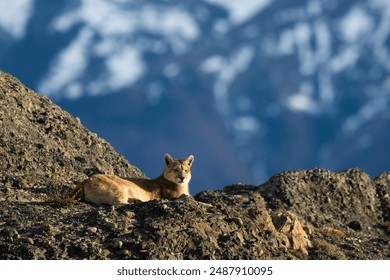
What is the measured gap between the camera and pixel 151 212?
710 inches

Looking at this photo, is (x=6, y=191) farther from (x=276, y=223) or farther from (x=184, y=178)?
(x=276, y=223)

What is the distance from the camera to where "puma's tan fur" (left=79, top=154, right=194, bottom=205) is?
68.6 feet

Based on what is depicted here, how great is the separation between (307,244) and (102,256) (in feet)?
22.4

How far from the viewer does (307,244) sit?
20.9 m

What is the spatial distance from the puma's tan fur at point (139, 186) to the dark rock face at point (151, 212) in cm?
52

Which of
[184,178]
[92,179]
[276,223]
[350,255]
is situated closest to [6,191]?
[92,179]

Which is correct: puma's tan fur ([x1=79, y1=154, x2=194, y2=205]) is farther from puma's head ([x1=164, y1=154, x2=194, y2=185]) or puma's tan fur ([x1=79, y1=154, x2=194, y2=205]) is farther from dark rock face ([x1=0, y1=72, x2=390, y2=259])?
dark rock face ([x1=0, y1=72, x2=390, y2=259])

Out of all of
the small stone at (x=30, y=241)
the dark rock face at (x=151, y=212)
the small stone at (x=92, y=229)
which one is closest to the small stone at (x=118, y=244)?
the dark rock face at (x=151, y=212)

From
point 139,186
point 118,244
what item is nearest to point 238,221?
point 118,244

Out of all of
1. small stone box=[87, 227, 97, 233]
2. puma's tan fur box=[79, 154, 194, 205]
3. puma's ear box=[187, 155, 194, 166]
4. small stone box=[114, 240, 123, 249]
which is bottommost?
small stone box=[114, 240, 123, 249]

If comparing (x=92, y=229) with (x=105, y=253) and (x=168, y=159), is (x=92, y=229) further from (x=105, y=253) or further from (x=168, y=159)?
(x=168, y=159)

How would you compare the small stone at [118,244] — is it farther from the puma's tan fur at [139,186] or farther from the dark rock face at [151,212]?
the puma's tan fur at [139,186]

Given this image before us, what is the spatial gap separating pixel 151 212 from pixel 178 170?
5.17 metres

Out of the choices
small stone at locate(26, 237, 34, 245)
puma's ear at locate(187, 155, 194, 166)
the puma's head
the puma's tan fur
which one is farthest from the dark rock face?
puma's ear at locate(187, 155, 194, 166)
